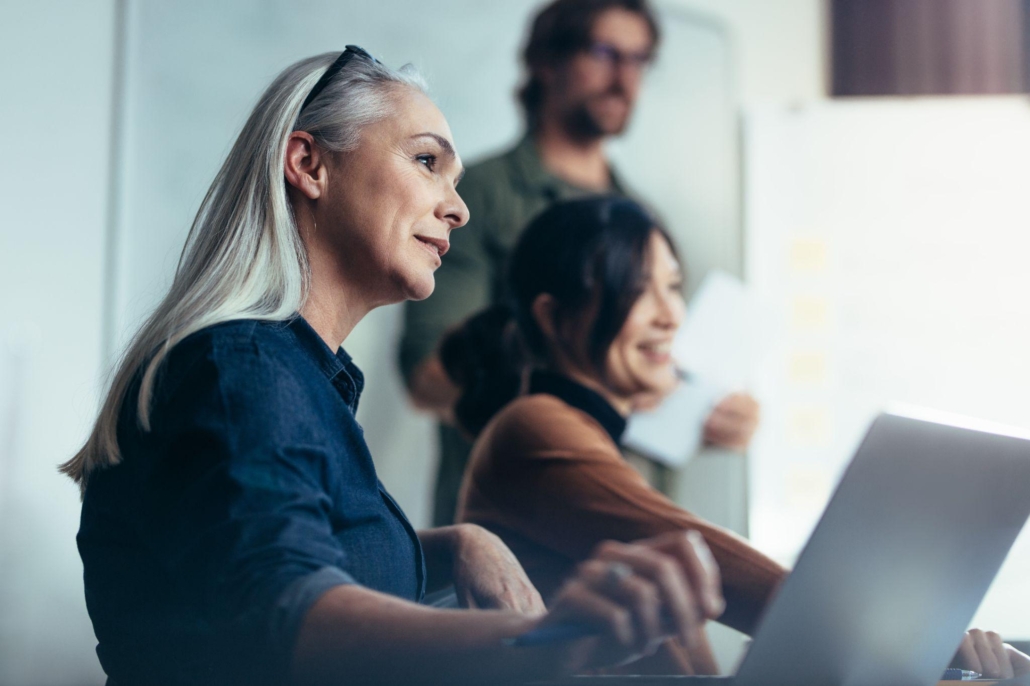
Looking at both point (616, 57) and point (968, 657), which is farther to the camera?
point (616, 57)

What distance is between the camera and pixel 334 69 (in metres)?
0.94

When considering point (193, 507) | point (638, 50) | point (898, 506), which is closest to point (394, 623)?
point (193, 507)

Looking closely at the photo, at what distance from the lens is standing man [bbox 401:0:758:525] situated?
2.15 meters

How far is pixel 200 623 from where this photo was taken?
70 centimetres

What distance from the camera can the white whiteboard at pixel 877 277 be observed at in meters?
2.29

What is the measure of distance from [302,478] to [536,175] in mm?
1665

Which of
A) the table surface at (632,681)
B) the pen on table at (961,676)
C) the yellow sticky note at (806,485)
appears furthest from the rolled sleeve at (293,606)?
the yellow sticky note at (806,485)

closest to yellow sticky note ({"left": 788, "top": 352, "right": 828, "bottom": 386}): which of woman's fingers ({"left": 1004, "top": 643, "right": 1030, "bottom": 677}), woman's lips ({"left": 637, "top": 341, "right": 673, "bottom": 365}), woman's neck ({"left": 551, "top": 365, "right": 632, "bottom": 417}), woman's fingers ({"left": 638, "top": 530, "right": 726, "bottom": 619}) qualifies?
woman's lips ({"left": 637, "top": 341, "right": 673, "bottom": 365})

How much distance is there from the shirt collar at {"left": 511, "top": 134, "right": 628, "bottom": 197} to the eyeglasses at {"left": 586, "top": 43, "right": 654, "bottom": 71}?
0.26 meters

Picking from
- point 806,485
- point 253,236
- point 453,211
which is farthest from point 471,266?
point 253,236

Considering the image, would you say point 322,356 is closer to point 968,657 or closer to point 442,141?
point 442,141

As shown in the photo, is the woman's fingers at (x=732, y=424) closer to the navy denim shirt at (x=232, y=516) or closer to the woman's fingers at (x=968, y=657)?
the woman's fingers at (x=968, y=657)

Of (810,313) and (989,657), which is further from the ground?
(810,313)

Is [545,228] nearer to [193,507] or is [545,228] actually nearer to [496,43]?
[496,43]
